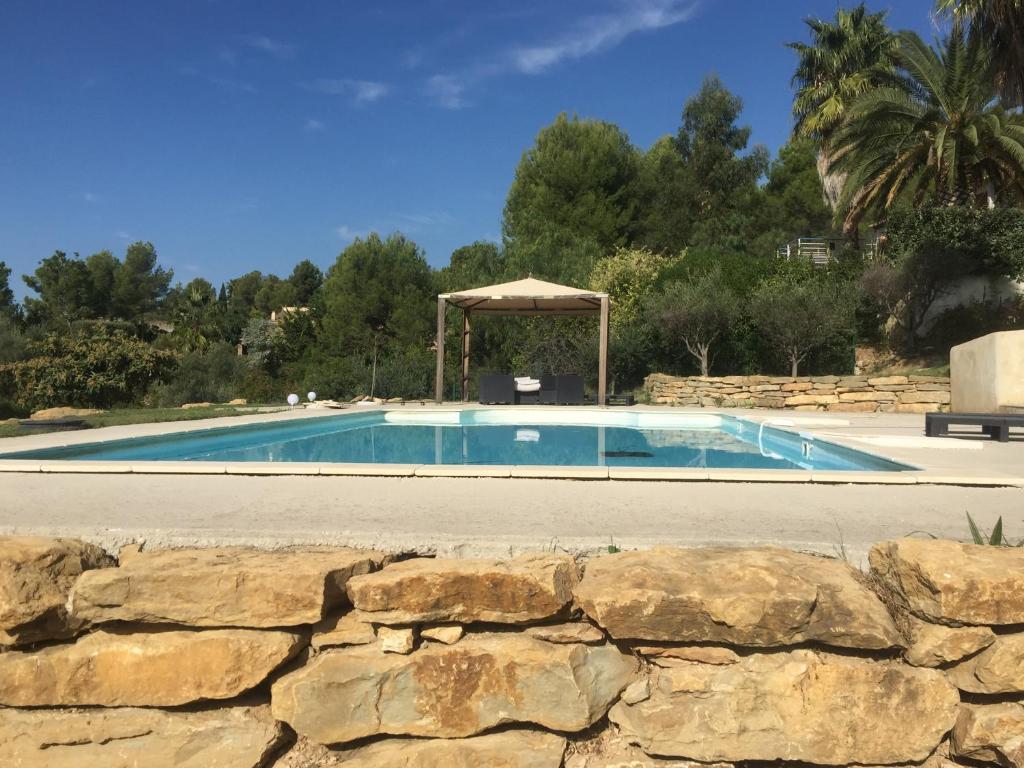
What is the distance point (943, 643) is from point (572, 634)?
1.10 meters

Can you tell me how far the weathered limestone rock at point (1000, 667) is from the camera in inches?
78.4

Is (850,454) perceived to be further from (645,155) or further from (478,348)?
(645,155)

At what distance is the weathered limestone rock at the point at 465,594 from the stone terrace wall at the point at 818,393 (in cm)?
1188

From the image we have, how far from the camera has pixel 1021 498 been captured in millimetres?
3303

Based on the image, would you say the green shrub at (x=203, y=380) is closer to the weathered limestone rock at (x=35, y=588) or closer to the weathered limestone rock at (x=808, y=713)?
the weathered limestone rock at (x=35, y=588)

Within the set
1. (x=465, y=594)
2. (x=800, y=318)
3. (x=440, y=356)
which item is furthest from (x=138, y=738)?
(x=800, y=318)

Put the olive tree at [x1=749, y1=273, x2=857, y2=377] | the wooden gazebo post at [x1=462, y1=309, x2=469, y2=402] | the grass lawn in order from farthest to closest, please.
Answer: the wooden gazebo post at [x1=462, y1=309, x2=469, y2=402] < the olive tree at [x1=749, y1=273, x2=857, y2=377] < the grass lawn

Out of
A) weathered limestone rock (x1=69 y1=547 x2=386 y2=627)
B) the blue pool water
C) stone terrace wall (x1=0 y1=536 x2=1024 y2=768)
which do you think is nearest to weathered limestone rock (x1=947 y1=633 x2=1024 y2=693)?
stone terrace wall (x1=0 y1=536 x2=1024 y2=768)

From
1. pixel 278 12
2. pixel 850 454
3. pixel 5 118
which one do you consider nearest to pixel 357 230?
pixel 278 12

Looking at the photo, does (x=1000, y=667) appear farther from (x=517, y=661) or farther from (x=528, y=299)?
(x=528, y=299)

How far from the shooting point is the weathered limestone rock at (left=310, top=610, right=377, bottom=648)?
7.10ft

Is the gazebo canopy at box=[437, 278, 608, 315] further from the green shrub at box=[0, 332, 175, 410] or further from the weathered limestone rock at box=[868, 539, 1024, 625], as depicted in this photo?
the weathered limestone rock at box=[868, 539, 1024, 625]

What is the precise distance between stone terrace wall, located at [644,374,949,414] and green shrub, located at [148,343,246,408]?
963cm

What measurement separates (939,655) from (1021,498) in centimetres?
178
